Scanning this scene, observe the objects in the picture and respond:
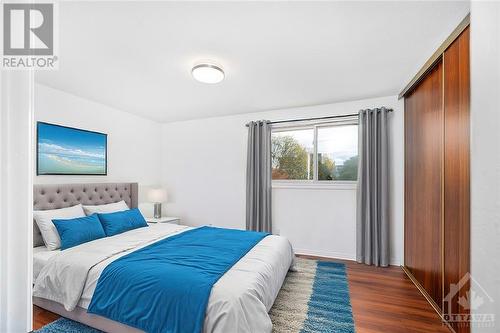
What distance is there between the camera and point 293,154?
4.08 metres

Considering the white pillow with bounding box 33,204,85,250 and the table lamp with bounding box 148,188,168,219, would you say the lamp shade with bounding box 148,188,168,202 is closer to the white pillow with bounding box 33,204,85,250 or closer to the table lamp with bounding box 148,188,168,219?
the table lamp with bounding box 148,188,168,219

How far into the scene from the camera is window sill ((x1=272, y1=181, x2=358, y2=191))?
3604 millimetres

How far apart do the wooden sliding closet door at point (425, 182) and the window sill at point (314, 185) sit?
29.3 inches

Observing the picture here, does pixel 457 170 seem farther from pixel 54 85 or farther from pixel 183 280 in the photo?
pixel 54 85

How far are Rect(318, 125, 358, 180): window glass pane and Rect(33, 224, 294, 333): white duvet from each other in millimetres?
1570

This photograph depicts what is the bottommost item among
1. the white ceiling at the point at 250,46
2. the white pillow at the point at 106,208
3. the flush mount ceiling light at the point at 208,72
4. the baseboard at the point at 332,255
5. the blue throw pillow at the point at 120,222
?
the baseboard at the point at 332,255

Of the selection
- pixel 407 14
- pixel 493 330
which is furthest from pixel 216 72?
pixel 493 330

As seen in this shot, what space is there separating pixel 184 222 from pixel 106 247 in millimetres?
2393

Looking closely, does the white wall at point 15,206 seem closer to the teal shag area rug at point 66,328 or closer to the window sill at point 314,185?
the teal shag area rug at point 66,328

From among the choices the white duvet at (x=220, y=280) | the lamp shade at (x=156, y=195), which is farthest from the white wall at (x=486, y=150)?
the lamp shade at (x=156, y=195)

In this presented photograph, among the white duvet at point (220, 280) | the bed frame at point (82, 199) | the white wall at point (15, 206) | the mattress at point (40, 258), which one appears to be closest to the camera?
the white wall at point (15, 206)

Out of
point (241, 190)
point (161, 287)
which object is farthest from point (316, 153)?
point (161, 287)

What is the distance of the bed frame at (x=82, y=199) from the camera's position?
1843mm

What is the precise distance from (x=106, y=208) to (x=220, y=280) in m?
2.35
